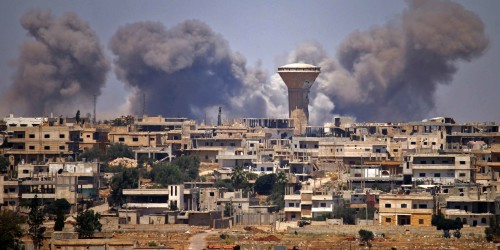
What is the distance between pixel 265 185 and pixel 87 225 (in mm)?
22953

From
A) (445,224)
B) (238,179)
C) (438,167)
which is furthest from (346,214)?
(238,179)

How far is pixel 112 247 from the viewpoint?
66.8 metres

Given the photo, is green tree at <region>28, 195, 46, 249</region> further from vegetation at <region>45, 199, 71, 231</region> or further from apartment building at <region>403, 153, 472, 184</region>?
apartment building at <region>403, 153, 472, 184</region>

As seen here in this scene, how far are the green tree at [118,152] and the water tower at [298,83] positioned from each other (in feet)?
123

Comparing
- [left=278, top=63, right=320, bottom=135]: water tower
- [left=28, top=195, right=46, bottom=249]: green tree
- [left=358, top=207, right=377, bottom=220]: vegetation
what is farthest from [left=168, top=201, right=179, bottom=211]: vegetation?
[left=278, top=63, right=320, bottom=135]: water tower

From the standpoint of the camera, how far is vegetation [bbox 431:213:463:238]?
7994cm

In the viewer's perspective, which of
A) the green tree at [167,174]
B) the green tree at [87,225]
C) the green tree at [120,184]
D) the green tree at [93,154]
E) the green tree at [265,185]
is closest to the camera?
the green tree at [87,225]

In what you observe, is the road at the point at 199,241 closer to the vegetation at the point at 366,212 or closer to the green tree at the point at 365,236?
the green tree at the point at 365,236

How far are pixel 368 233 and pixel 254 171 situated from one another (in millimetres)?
25796

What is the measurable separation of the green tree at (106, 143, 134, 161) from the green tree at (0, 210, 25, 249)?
97.8 feet

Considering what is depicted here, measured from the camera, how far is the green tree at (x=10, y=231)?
6762cm

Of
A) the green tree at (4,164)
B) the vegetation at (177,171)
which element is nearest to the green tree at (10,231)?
the vegetation at (177,171)

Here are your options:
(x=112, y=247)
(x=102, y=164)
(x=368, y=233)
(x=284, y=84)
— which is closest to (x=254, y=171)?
(x=102, y=164)

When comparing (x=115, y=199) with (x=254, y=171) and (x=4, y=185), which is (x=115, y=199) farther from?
(x=254, y=171)
